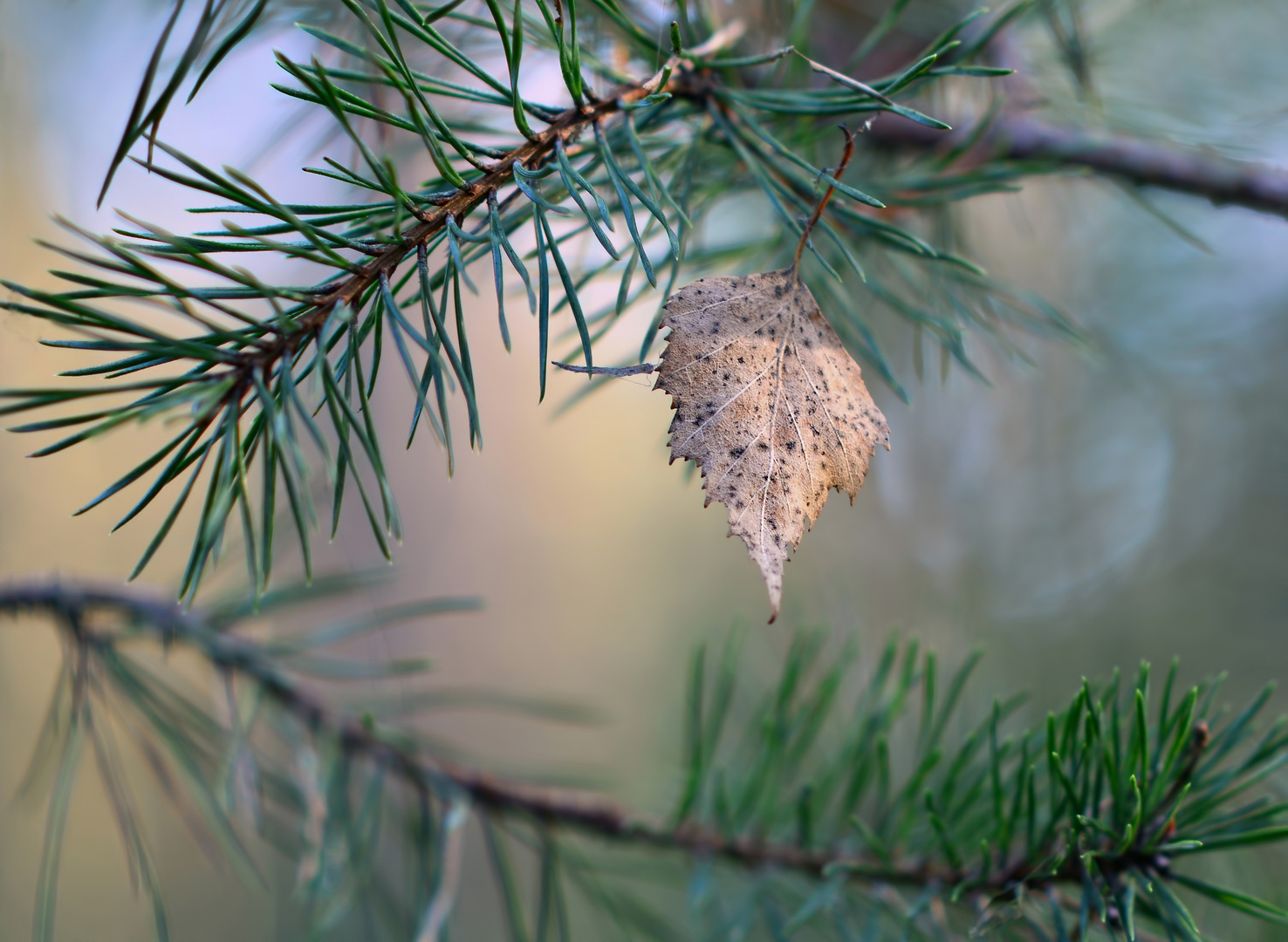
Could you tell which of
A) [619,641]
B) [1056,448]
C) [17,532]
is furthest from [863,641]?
[619,641]

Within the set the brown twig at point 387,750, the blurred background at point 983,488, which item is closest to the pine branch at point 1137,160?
the blurred background at point 983,488

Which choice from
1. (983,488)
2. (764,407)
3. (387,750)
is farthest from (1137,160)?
(983,488)

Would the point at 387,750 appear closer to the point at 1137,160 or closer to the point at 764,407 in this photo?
the point at 764,407

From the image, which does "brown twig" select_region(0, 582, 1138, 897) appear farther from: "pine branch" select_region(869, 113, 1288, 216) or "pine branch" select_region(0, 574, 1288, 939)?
"pine branch" select_region(869, 113, 1288, 216)

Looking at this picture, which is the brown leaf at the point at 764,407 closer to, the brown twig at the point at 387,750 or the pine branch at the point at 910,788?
the pine branch at the point at 910,788

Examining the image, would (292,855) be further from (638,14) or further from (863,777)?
(638,14)

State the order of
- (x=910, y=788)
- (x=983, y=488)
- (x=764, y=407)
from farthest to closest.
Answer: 1. (x=983, y=488)
2. (x=910, y=788)
3. (x=764, y=407)

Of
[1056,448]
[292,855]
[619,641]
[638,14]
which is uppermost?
[1056,448]
